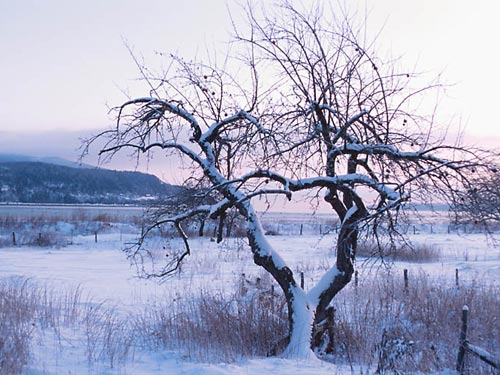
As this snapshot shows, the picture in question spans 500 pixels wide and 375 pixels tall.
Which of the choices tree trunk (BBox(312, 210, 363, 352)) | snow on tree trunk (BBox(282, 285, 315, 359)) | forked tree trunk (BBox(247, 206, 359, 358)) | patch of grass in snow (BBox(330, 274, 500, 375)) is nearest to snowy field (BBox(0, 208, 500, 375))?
snow on tree trunk (BBox(282, 285, 315, 359))

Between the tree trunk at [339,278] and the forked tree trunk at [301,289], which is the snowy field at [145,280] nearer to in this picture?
the forked tree trunk at [301,289]

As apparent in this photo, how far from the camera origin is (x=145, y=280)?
64.9 ft

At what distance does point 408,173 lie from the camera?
866 centimetres

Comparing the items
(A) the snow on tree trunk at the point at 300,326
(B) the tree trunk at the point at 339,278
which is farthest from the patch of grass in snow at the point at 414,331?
(A) the snow on tree trunk at the point at 300,326

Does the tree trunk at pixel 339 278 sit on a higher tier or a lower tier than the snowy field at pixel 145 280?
higher

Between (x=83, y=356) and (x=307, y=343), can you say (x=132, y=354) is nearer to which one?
(x=83, y=356)

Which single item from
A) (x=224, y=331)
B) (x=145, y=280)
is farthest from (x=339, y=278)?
(x=145, y=280)

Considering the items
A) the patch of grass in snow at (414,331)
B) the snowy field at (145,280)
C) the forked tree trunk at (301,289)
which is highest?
the forked tree trunk at (301,289)

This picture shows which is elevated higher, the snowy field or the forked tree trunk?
the forked tree trunk

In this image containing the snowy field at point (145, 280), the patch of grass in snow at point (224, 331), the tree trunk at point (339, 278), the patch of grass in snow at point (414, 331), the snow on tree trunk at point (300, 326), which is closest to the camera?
the snowy field at point (145, 280)

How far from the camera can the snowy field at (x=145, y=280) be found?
314 inches

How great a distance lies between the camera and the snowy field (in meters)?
7.99

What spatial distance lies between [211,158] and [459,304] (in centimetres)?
644

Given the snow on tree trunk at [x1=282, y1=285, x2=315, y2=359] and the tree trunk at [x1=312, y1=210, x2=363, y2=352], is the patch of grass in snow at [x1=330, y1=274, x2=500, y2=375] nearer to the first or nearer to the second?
the tree trunk at [x1=312, y1=210, x2=363, y2=352]
